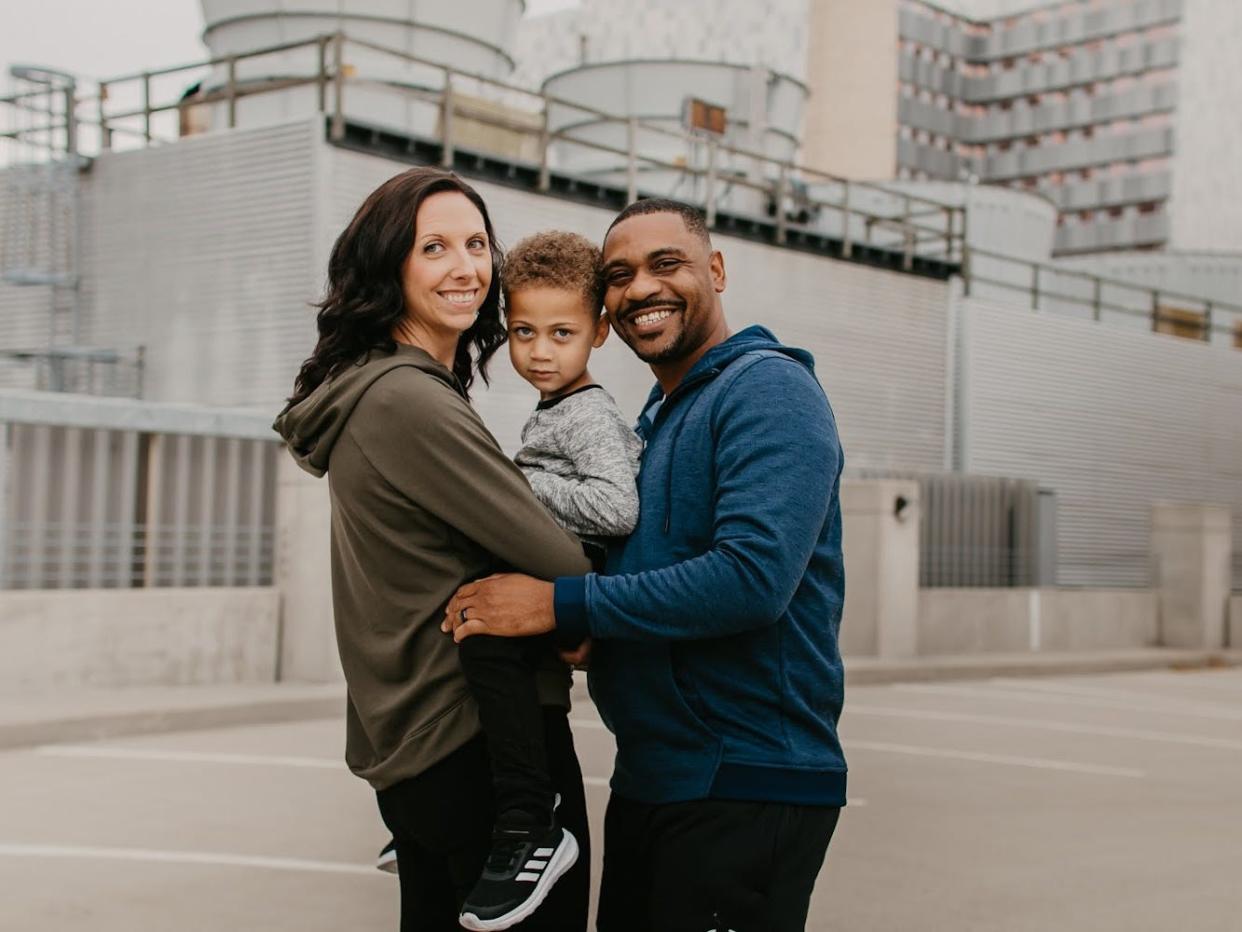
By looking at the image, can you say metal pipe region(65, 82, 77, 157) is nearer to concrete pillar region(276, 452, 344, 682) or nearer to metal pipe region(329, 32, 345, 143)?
metal pipe region(329, 32, 345, 143)

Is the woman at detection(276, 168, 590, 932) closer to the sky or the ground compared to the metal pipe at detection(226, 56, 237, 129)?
closer to the ground

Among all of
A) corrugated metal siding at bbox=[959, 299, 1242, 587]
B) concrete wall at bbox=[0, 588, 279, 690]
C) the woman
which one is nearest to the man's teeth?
the woman

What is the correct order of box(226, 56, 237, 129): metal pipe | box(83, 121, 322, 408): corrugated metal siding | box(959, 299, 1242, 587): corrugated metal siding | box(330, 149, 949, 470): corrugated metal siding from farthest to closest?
box(959, 299, 1242, 587): corrugated metal siding < box(330, 149, 949, 470): corrugated metal siding < box(226, 56, 237, 129): metal pipe < box(83, 121, 322, 408): corrugated metal siding

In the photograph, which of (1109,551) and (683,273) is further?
(1109,551)

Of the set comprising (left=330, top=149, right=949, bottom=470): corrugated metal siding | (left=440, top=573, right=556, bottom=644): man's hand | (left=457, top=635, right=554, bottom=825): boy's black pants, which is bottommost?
(left=457, top=635, right=554, bottom=825): boy's black pants

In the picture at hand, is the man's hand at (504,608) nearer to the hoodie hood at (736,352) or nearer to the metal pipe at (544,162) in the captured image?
the hoodie hood at (736,352)

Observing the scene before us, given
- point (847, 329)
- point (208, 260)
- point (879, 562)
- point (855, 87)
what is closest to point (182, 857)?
point (879, 562)

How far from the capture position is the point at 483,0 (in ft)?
78.1

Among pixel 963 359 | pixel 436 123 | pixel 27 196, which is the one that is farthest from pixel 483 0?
pixel 963 359

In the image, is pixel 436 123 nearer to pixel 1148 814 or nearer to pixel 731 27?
pixel 1148 814

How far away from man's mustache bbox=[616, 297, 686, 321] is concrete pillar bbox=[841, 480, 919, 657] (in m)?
14.2

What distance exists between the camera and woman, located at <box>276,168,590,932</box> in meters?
2.67

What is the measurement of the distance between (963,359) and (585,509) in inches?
943

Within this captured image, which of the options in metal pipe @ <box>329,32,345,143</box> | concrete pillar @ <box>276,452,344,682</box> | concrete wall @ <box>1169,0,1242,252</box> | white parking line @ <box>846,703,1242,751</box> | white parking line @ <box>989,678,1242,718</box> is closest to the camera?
white parking line @ <box>846,703,1242,751</box>
